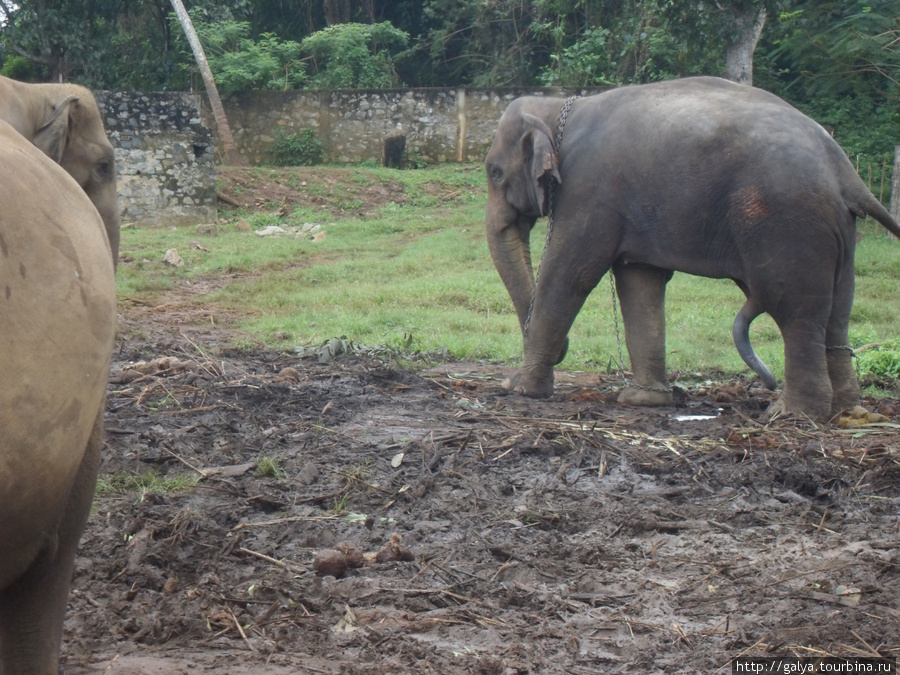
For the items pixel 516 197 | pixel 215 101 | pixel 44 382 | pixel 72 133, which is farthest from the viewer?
pixel 215 101

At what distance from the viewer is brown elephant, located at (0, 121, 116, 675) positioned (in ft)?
5.96

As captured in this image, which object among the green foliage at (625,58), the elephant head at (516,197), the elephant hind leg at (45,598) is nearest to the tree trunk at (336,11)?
the green foliage at (625,58)

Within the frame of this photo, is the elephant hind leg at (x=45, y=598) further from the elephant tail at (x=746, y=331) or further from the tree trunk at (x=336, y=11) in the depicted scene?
the tree trunk at (x=336, y=11)

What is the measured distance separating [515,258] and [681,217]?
53.3 inches

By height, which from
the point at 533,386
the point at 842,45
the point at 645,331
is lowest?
the point at 533,386

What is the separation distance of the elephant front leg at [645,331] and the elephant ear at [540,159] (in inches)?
26.2

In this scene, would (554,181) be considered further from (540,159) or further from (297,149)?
(297,149)

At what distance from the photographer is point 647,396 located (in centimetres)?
615

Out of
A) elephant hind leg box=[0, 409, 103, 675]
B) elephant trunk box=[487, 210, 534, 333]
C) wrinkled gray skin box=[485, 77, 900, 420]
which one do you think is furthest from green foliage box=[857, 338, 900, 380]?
elephant hind leg box=[0, 409, 103, 675]

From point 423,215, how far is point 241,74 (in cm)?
633

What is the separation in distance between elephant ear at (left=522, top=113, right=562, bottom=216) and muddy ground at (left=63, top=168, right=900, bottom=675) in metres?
1.30

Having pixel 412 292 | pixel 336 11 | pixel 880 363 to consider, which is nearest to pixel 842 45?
pixel 412 292

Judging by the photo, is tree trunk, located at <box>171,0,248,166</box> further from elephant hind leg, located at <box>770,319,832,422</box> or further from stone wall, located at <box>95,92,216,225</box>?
elephant hind leg, located at <box>770,319,832,422</box>

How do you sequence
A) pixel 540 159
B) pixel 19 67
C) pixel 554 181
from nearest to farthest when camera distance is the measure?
pixel 540 159 < pixel 554 181 < pixel 19 67
